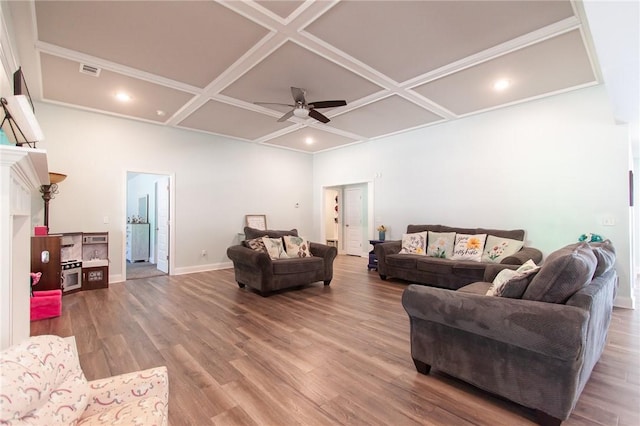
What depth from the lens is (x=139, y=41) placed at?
2.93 m

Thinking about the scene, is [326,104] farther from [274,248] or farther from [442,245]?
[442,245]

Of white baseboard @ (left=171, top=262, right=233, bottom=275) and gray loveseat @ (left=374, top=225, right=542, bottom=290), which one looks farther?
white baseboard @ (left=171, top=262, right=233, bottom=275)

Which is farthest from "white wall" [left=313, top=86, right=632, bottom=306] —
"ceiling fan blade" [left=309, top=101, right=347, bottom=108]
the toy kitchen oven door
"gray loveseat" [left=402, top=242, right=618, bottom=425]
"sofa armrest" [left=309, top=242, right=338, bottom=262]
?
the toy kitchen oven door

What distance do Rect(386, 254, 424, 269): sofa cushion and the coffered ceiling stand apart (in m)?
2.48

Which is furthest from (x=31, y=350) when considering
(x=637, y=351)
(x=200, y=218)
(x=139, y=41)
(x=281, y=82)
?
(x=200, y=218)

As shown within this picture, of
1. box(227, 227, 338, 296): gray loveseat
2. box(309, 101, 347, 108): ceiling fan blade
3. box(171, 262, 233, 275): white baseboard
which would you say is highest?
box(309, 101, 347, 108): ceiling fan blade

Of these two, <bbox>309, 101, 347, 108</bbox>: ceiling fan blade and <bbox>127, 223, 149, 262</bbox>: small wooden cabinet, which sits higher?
<bbox>309, 101, 347, 108</bbox>: ceiling fan blade

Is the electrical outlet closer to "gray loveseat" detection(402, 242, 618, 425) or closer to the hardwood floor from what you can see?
the hardwood floor

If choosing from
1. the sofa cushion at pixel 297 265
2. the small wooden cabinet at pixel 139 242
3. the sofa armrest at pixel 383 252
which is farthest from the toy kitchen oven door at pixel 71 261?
the sofa armrest at pixel 383 252

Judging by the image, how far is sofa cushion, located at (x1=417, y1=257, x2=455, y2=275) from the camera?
439cm

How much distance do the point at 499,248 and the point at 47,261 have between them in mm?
6339

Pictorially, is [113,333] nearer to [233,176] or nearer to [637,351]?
[233,176]

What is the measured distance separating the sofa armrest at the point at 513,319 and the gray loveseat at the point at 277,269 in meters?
2.47

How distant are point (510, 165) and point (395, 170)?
2.16m
